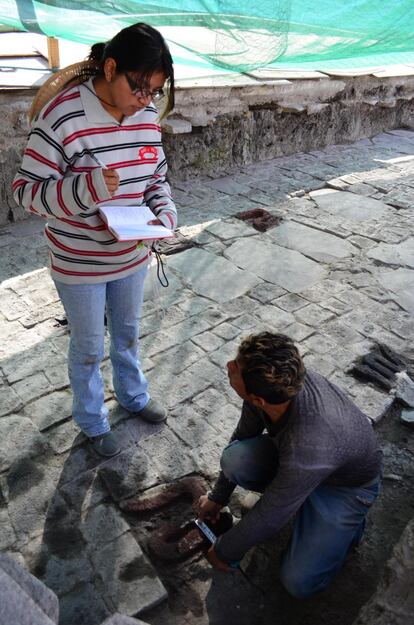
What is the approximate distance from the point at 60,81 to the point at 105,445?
6.11ft

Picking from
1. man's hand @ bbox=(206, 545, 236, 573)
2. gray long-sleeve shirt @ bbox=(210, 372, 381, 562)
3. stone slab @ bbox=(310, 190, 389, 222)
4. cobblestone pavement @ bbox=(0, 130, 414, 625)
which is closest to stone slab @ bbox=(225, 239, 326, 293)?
cobblestone pavement @ bbox=(0, 130, 414, 625)

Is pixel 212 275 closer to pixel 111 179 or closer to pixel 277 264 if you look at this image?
pixel 277 264

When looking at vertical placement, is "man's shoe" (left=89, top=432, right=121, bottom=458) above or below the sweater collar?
below

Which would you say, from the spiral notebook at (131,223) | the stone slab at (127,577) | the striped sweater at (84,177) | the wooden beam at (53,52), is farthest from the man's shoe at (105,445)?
the wooden beam at (53,52)

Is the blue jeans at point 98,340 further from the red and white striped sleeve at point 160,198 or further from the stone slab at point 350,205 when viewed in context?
the stone slab at point 350,205

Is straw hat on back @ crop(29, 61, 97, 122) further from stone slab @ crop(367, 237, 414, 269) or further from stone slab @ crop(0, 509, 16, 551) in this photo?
stone slab @ crop(367, 237, 414, 269)

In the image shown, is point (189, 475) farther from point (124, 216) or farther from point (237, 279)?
point (237, 279)

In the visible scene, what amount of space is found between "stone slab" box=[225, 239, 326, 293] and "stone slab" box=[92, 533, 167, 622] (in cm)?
271

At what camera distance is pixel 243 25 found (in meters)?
5.93

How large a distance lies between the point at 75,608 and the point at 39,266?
10.5ft

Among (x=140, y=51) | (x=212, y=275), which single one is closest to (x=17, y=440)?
(x=140, y=51)

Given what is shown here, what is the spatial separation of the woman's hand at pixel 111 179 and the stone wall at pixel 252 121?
141 inches

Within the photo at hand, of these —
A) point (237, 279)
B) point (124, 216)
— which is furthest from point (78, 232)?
point (237, 279)

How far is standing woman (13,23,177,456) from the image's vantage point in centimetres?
207
